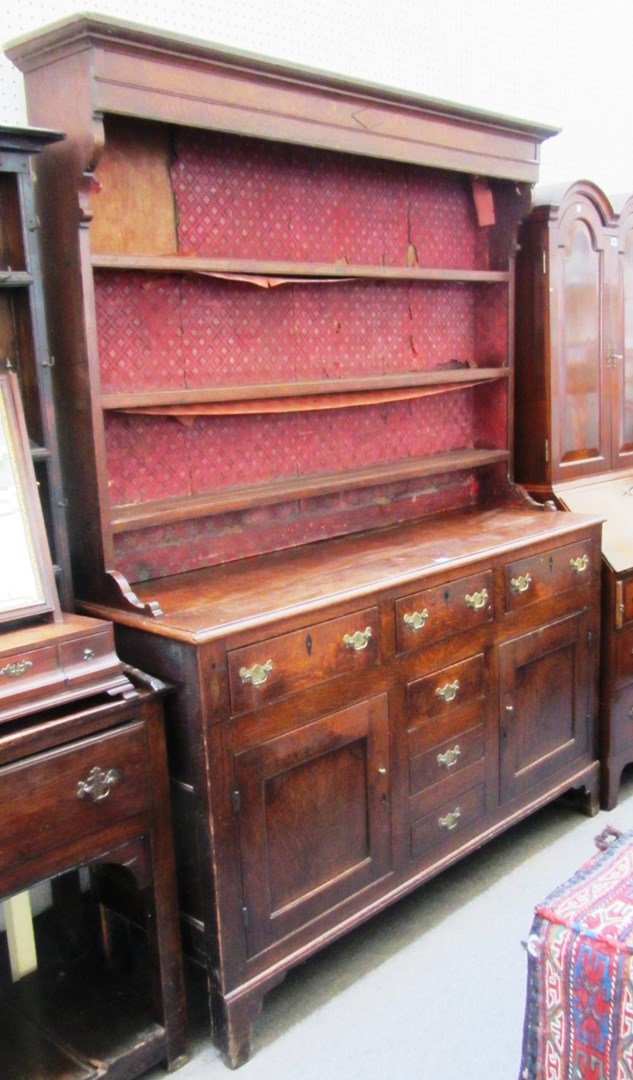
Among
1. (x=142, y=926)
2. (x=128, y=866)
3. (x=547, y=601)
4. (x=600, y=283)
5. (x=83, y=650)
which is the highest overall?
(x=600, y=283)

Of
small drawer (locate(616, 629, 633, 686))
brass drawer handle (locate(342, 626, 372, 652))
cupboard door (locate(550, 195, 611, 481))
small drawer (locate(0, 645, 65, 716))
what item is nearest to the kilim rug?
brass drawer handle (locate(342, 626, 372, 652))

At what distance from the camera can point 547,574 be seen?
3.05 meters

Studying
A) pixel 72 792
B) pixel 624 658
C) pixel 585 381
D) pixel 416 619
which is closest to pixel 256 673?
pixel 72 792

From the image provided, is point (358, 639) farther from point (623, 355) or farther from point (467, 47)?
point (467, 47)

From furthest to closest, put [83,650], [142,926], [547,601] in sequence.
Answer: [547,601] → [142,926] → [83,650]

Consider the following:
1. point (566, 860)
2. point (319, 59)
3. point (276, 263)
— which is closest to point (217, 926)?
point (566, 860)

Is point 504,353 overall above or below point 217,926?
above

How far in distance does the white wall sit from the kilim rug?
2090 millimetres

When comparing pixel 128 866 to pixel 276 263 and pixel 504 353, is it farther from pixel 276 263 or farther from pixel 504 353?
pixel 504 353

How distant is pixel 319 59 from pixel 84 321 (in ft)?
4.96

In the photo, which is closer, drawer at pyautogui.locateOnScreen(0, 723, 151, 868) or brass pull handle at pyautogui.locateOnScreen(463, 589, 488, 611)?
drawer at pyautogui.locateOnScreen(0, 723, 151, 868)

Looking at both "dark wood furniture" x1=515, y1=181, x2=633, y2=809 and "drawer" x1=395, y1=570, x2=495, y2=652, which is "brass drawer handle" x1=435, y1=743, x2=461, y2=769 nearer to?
"drawer" x1=395, y1=570, x2=495, y2=652

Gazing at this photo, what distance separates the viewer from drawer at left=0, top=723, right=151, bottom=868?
1.82m

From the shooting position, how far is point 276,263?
8.48ft
